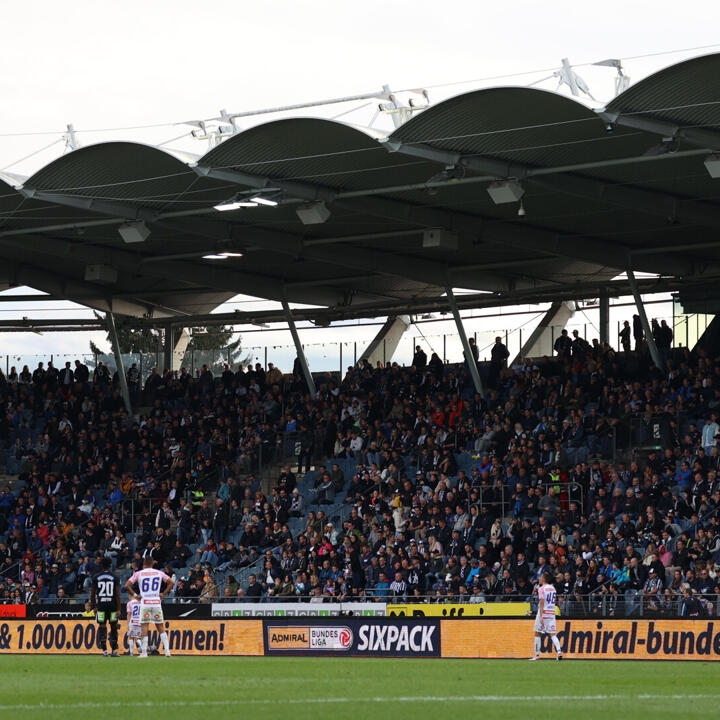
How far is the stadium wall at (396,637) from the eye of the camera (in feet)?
81.5

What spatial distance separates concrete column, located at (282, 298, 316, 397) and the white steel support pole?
5823 millimetres

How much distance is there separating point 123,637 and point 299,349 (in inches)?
713

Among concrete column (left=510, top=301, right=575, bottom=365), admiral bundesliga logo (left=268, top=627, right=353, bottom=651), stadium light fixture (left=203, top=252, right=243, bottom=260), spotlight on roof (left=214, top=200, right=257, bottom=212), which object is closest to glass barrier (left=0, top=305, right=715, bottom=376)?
concrete column (left=510, top=301, right=575, bottom=365)

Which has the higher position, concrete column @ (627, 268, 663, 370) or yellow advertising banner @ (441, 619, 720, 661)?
concrete column @ (627, 268, 663, 370)

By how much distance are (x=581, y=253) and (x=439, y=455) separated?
269 inches

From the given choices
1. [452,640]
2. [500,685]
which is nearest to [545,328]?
[452,640]

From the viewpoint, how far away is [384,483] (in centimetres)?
3812

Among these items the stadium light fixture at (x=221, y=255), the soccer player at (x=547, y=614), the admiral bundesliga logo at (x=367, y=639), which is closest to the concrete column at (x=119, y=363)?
Answer: the stadium light fixture at (x=221, y=255)

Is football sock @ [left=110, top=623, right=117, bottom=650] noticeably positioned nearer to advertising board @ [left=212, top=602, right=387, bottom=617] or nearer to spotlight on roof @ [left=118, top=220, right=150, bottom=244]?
advertising board @ [left=212, top=602, right=387, bottom=617]

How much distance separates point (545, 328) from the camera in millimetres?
44219

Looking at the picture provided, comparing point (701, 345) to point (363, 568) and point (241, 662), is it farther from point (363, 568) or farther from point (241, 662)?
point (241, 662)

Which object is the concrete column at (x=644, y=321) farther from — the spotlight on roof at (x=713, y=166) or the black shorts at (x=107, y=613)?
the black shorts at (x=107, y=613)

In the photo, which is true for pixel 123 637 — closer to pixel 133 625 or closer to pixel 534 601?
pixel 133 625

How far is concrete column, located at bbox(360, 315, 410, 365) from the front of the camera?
4700 cm
